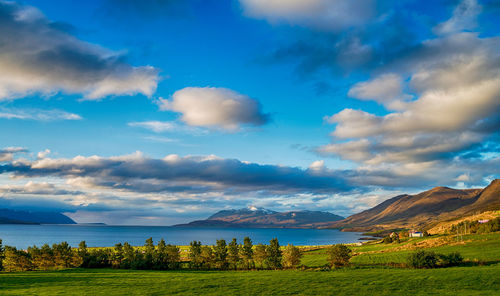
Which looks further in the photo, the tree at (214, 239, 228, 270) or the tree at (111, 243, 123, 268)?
the tree at (111, 243, 123, 268)

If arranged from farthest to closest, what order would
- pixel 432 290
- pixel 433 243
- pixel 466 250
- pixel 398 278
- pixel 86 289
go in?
pixel 433 243, pixel 466 250, pixel 398 278, pixel 86 289, pixel 432 290

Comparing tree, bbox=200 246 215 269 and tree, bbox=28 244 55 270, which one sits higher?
tree, bbox=28 244 55 270

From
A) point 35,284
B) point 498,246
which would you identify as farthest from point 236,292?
point 498,246

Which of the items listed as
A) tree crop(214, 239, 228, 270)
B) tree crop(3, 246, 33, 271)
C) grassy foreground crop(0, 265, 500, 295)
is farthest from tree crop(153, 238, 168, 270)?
grassy foreground crop(0, 265, 500, 295)

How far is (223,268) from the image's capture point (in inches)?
3920

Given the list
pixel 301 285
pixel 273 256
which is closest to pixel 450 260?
pixel 301 285

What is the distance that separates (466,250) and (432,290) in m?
64.6

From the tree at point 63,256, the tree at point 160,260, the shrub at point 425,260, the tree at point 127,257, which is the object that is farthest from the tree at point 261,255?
the tree at point 63,256

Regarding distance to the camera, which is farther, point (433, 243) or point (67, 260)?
point (433, 243)

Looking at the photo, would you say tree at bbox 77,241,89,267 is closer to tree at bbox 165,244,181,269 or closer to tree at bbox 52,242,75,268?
tree at bbox 52,242,75,268

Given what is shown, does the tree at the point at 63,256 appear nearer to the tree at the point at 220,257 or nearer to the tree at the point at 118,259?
the tree at the point at 118,259

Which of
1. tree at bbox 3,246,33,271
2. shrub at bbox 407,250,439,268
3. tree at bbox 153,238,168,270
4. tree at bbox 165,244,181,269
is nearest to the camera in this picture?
shrub at bbox 407,250,439,268

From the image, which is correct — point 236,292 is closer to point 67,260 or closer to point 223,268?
point 223,268

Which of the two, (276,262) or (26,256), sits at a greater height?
(26,256)
